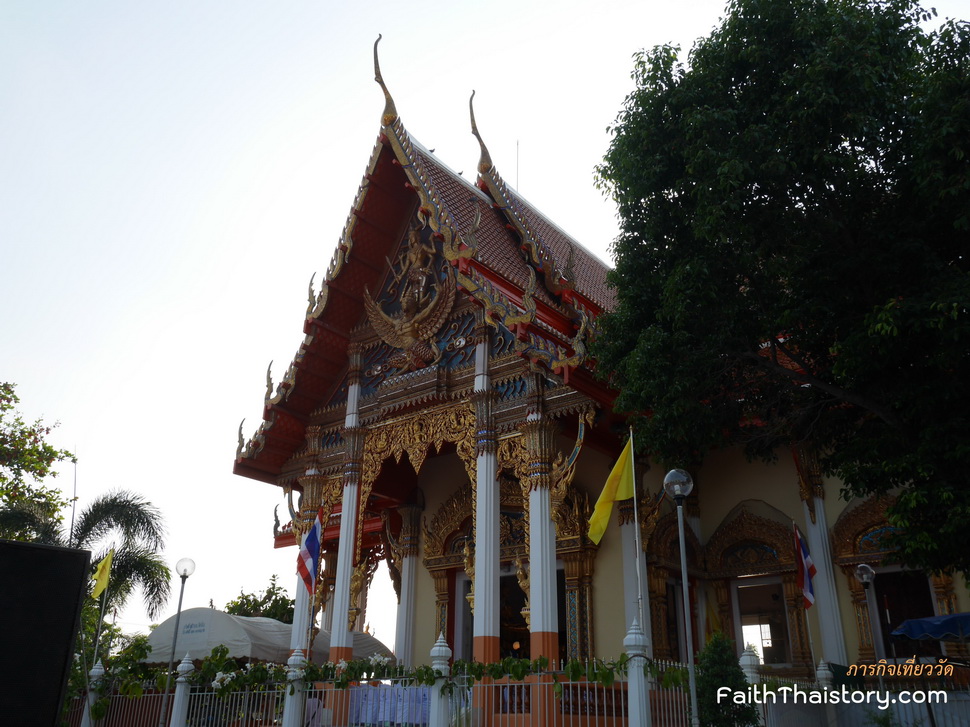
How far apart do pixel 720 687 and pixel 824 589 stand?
14.7 feet

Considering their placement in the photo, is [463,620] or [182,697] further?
[463,620]

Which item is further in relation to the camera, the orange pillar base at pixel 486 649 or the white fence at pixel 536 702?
the orange pillar base at pixel 486 649

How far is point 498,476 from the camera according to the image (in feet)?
34.4

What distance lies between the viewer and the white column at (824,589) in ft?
33.5

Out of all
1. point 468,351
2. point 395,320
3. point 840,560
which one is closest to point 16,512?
point 395,320

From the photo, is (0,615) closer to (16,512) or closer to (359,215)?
(359,215)

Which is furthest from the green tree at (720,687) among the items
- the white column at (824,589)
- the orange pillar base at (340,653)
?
the orange pillar base at (340,653)

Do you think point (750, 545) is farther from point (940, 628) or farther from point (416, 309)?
point (416, 309)

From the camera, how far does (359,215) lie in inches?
495

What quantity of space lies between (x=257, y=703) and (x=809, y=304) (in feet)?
24.1

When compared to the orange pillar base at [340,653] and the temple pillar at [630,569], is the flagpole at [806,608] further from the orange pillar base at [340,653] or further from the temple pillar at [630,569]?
the orange pillar base at [340,653]

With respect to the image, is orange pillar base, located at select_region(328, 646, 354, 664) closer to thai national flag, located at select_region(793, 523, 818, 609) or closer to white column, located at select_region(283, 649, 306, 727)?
white column, located at select_region(283, 649, 306, 727)

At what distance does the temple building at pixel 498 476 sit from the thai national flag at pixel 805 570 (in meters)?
0.60

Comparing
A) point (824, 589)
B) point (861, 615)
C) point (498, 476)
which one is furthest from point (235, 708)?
point (861, 615)
